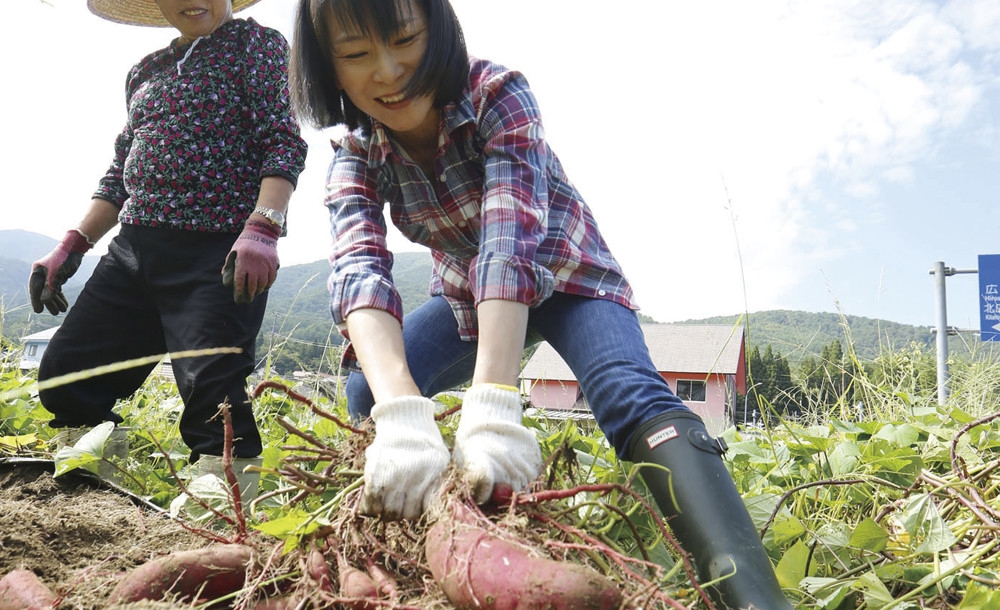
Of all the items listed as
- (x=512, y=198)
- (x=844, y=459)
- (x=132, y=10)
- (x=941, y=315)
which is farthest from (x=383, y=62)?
(x=941, y=315)

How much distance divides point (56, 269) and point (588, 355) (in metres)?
2.05

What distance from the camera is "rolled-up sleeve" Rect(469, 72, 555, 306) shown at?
4.23 feet

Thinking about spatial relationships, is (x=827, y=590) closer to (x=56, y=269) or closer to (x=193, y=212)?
(x=193, y=212)

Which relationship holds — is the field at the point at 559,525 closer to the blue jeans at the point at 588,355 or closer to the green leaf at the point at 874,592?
the green leaf at the point at 874,592

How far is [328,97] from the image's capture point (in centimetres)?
158

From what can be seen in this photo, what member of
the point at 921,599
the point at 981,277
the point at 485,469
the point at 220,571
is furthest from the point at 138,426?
the point at 981,277

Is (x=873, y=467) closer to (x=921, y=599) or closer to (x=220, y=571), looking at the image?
(x=921, y=599)

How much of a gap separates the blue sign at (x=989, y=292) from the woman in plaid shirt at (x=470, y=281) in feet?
29.9

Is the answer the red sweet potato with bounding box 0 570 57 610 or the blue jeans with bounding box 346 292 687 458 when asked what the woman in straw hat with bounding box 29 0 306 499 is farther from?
the red sweet potato with bounding box 0 570 57 610

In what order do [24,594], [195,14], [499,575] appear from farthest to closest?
1. [195,14]
2. [24,594]
3. [499,575]

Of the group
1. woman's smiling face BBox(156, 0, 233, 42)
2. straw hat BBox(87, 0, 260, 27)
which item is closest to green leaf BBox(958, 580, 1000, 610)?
woman's smiling face BBox(156, 0, 233, 42)

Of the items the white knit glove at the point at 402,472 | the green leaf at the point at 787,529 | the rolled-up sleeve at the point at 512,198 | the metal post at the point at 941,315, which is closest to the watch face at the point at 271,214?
the rolled-up sleeve at the point at 512,198

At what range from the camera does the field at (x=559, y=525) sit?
3.09ft

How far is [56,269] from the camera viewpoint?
2.38 metres
